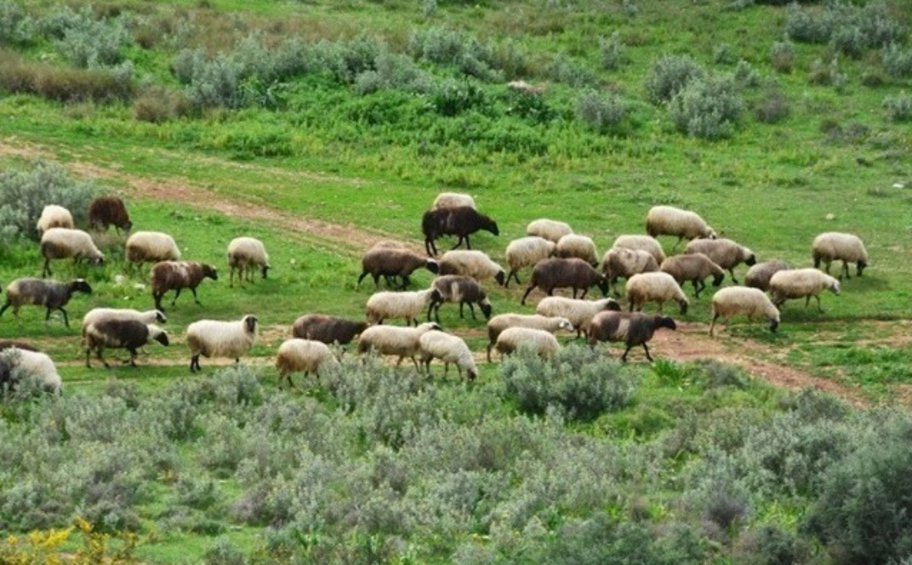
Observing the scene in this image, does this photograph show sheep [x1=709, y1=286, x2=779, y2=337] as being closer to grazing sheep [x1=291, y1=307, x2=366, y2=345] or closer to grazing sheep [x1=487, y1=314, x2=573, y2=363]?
grazing sheep [x1=487, y1=314, x2=573, y2=363]

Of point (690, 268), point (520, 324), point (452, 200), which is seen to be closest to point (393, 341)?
point (520, 324)

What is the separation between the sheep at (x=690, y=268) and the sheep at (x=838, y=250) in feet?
7.04

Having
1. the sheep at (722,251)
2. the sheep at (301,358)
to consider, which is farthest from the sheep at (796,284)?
the sheep at (301,358)

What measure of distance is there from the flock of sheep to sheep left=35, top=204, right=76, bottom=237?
23 mm

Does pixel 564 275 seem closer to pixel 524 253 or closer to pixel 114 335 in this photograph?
pixel 524 253

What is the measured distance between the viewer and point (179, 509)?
1694cm

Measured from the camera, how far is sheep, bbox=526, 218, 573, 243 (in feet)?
96.2

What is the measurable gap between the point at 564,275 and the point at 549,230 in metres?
2.68

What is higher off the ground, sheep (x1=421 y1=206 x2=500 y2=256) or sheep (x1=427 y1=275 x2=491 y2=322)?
sheep (x1=421 y1=206 x2=500 y2=256)

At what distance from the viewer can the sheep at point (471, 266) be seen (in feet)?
90.1

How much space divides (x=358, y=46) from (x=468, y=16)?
7.54 meters

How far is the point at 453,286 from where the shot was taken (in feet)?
85.0

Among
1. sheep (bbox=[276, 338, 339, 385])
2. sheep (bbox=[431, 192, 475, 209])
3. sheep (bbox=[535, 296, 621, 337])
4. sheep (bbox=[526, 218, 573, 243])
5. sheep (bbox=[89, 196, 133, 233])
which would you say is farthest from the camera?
sheep (bbox=[431, 192, 475, 209])

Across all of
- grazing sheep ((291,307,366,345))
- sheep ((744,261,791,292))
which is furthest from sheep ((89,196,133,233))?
sheep ((744,261,791,292))
